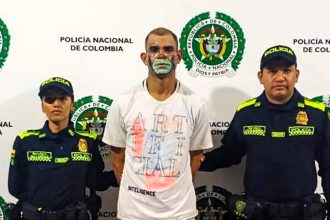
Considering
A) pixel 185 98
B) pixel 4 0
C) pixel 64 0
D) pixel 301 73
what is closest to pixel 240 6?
pixel 301 73

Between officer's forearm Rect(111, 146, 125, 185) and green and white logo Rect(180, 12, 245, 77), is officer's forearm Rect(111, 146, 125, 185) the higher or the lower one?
the lower one

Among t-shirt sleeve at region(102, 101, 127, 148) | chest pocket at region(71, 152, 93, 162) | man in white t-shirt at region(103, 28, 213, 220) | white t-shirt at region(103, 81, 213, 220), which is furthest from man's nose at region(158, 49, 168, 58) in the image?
chest pocket at region(71, 152, 93, 162)

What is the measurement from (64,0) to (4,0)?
279 millimetres

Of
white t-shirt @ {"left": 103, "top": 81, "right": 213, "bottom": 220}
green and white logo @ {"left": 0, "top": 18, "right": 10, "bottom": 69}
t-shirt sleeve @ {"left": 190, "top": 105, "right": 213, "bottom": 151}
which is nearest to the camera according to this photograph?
white t-shirt @ {"left": 103, "top": 81, "right": 213, "bottom": 220}

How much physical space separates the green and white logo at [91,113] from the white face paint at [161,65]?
493mm

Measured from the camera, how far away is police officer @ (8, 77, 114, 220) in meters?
1.71

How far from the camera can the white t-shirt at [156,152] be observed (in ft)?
5.31

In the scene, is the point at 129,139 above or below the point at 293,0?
below

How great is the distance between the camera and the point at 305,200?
1689 mm

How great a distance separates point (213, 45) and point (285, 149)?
2.09 feet

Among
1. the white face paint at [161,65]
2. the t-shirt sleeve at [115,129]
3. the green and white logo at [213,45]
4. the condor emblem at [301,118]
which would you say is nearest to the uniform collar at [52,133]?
the t-shirt sleeve at [115,129]

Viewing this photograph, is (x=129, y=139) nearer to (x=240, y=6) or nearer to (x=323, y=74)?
(x=240, y=6)

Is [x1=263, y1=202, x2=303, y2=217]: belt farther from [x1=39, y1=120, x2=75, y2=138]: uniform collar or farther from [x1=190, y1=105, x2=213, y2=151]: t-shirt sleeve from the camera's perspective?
[x1=39, y1=120, x2=75, y2=138]: uniform collar

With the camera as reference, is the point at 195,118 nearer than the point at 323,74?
Yes
